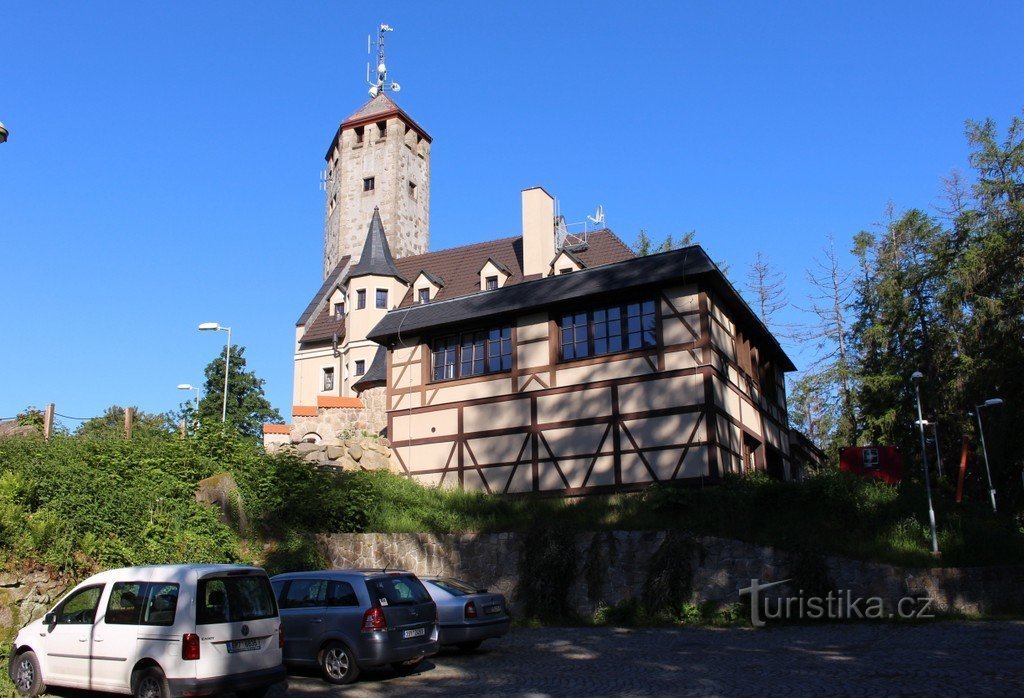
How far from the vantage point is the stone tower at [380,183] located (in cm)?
4953

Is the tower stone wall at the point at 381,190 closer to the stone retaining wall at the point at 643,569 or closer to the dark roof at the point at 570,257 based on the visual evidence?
the dark roof at the point at 570,257

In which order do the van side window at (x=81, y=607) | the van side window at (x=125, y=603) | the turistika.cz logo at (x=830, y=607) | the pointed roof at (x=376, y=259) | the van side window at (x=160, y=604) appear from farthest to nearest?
the pointed roof at (x=376, y=259), the turistika.cz logo at (x=830, y=607), the van side window at (x=81, y=607), the van side window at (x=125, y=603), the van side window at (x=160, y=604)

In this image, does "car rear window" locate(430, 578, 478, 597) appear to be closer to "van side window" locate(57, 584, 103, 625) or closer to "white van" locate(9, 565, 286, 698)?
"white van" locate(9, 565, 286, 698)

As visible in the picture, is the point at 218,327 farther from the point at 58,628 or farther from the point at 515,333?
the point at 58,628

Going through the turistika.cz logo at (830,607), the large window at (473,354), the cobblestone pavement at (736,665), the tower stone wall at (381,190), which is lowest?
the cobblestone pavement at (736,665)

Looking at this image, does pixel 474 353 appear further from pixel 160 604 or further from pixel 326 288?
pixel 326 288

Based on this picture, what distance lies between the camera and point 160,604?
35.4 ft

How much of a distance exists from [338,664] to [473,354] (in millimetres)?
14476

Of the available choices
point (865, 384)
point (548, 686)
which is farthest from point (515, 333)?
point (865, 384)

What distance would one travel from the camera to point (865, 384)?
38.0 metres

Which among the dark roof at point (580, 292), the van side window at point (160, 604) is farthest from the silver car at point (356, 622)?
the dark roof at point (580, 292)

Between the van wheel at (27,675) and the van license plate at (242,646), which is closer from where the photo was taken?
the van license plate at (242,646)

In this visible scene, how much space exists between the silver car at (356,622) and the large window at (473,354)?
42.0 feet

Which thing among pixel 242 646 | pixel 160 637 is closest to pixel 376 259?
pixel 242 646
